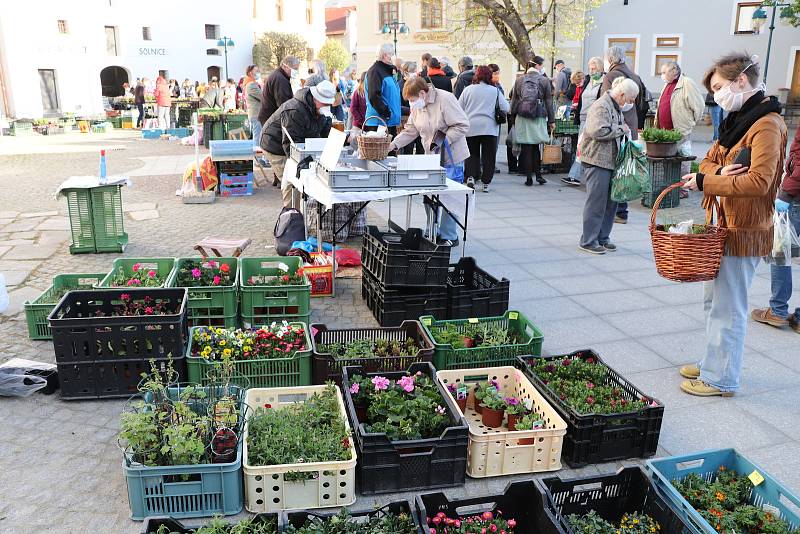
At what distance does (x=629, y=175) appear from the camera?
6.83 metres

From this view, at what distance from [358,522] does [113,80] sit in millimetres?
39029

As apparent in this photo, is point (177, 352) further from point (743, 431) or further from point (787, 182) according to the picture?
point (787, 182)

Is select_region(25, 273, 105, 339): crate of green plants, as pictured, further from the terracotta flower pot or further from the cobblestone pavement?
the terracotta flower pot

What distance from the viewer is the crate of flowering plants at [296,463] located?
3.20 metres

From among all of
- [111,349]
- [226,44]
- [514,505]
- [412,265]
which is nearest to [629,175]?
[412,265]

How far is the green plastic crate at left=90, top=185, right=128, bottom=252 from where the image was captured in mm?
7309

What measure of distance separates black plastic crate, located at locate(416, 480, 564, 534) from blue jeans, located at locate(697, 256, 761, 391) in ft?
6.24

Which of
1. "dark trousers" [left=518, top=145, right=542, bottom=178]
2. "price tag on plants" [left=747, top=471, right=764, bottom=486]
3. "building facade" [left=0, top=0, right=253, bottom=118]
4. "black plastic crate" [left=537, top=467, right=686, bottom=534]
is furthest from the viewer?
"building facade" [left=0, top=0, right=253, bottom=118]

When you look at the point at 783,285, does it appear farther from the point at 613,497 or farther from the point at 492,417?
the point at 613,497

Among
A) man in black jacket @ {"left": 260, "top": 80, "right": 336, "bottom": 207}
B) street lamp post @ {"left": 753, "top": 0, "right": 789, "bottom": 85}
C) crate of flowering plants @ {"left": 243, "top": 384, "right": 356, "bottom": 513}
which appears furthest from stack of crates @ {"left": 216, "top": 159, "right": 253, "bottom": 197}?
street lamp post @ {"left": 753, "top": 0, "right": 789, "bottom": 85}

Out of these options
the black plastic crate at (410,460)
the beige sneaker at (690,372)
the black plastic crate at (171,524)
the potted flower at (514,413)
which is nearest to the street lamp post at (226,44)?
the beige sneaker at (690,372)

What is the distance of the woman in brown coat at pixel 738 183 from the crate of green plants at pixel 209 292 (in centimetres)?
321

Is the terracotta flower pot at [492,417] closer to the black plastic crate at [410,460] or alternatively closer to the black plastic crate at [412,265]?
the black plastic crate at [410,460]

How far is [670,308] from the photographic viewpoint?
235 inches
